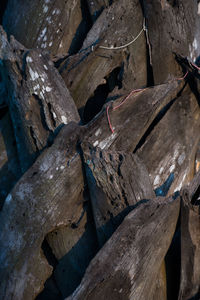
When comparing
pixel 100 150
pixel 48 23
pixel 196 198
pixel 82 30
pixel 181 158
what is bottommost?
pixel 196 198

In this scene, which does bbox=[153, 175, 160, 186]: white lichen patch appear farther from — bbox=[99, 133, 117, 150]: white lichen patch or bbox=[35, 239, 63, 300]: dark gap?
bbox=[35, 239, 63, 300]: dark gap

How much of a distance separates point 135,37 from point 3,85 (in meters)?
0.62

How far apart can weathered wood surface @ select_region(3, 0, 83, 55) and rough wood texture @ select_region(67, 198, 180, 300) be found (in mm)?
818

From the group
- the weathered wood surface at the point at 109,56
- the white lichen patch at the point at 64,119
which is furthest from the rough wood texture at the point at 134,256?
the weathered wood surface at the point at 109,56

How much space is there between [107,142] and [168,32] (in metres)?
0.58

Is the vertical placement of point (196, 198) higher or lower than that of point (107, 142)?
lower

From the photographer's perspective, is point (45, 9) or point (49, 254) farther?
point (45, 9)

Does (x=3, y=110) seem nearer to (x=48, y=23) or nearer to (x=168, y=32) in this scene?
(x=48, y=23)

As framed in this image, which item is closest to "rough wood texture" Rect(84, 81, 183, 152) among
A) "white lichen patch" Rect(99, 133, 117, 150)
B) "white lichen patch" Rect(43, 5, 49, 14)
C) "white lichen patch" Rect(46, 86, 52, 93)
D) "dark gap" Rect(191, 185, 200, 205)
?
"white lichen patch" Rect(99, 133, 117, 150)

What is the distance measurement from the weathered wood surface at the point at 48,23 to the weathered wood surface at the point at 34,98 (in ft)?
0.48

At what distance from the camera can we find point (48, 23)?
4.64 ft

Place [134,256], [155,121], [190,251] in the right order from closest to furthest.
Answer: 1. [134,256]
2. [190,251]
3. [155,121]

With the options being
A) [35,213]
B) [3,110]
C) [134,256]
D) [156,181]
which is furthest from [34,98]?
[134,256]

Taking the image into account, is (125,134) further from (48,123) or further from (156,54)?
(156,54)
